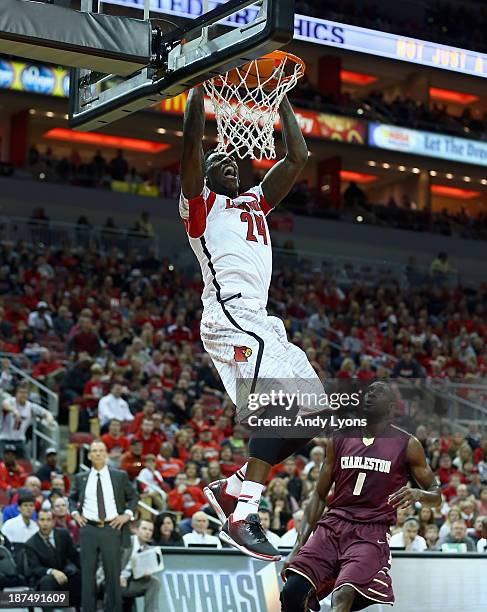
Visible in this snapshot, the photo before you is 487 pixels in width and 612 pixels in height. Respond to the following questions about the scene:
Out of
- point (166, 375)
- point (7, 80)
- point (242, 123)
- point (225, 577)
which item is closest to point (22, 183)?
point (7, 80)

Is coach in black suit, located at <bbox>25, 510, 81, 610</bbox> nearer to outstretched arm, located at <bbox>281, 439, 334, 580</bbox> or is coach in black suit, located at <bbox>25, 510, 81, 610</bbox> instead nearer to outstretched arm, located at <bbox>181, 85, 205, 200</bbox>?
outstretched arm, located at <bbox>281, 439, 334, 580</bbox>

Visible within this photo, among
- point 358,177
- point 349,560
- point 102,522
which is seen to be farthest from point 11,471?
point 358,177

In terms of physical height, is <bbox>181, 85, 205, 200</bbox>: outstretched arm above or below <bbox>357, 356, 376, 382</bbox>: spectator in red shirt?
above

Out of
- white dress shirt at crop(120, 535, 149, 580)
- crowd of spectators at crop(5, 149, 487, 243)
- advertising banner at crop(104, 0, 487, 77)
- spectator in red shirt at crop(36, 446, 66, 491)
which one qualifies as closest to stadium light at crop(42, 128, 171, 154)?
crowd of spectators at crop(5, 149, 487, 243)

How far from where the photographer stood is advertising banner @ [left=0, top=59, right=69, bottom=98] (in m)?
27.3

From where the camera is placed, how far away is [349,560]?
796cm

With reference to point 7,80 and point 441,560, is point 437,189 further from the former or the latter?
point 441,560

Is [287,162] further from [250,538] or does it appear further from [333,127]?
[333,127]

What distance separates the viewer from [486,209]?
1689 inches

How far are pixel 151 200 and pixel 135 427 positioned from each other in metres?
15.0

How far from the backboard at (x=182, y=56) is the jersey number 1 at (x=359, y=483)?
121 inches

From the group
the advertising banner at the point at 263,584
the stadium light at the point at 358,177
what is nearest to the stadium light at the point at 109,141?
the stadium light at the point at 358,177

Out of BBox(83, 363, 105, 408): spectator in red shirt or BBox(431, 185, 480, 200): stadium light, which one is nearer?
BBox(83, 363, 105, 408): spectator in red shirt

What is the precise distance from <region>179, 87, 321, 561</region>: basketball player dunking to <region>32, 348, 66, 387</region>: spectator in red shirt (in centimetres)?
1149
